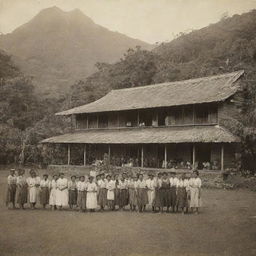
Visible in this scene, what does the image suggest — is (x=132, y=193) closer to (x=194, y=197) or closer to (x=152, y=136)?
(x=194, y=197)

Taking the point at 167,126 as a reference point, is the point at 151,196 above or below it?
below

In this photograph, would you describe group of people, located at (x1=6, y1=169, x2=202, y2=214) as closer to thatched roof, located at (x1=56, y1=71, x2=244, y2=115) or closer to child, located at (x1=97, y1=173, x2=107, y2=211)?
child, located at (x1=97, y1=173, x2=107, y2=211)

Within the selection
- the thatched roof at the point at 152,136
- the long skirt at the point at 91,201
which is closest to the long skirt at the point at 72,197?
the long skirt at the point at 91,201

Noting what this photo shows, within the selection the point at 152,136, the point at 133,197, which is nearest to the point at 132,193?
the point at 133,197

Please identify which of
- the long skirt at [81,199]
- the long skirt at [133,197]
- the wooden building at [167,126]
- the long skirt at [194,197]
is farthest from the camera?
the wooden building at [167,126]

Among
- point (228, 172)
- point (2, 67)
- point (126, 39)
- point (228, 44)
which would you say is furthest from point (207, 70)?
point (126, 39)

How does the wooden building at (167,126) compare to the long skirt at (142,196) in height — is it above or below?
above

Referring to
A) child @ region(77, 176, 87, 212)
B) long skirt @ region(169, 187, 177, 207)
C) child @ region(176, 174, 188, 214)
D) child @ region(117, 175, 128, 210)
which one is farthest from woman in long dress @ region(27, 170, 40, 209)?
child @ region(176, 174, 188, 214)

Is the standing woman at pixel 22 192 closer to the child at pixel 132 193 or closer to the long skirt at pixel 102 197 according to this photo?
the long skirt at pixel 102 197

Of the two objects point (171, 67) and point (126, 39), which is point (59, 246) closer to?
point (171, 67)
